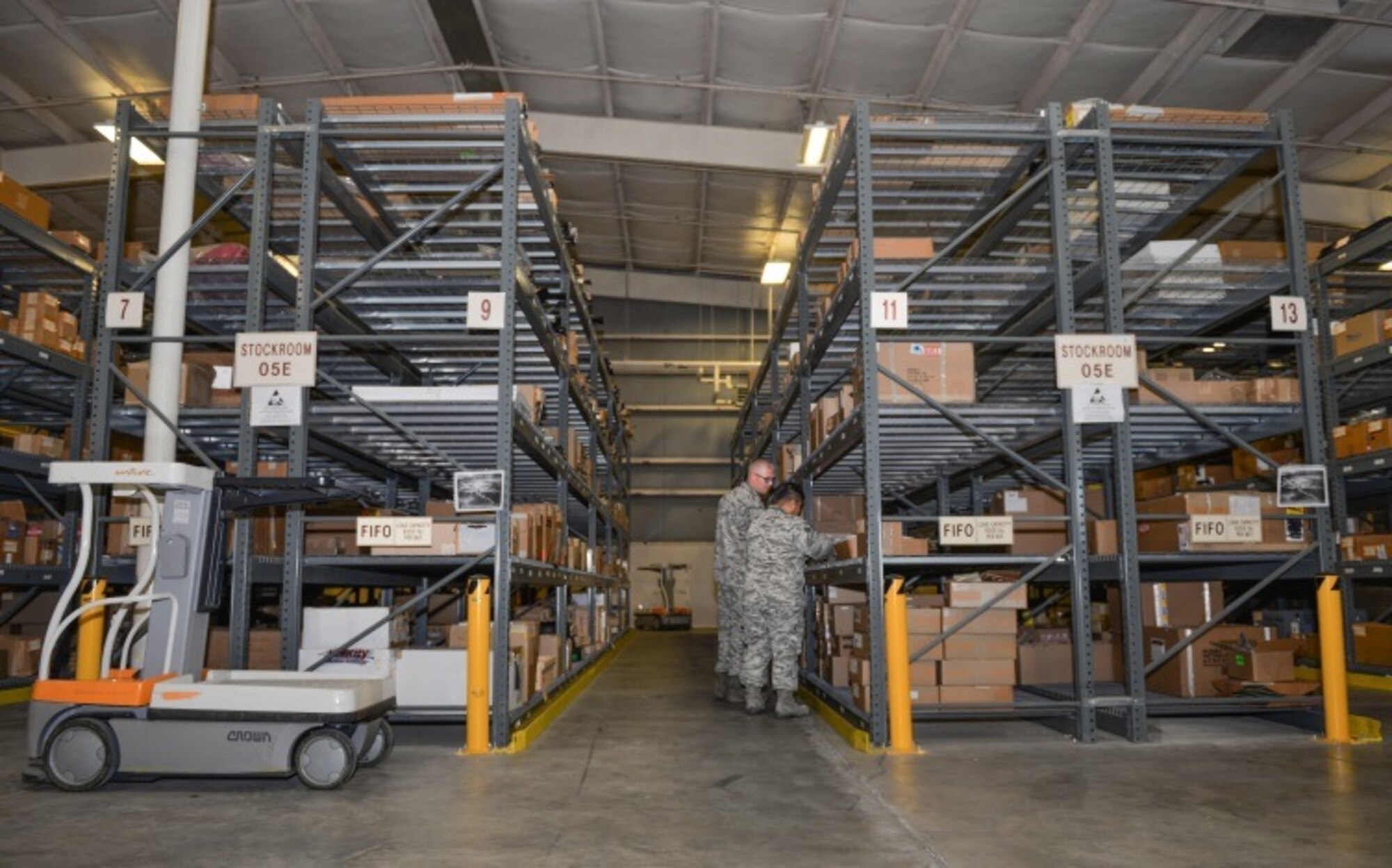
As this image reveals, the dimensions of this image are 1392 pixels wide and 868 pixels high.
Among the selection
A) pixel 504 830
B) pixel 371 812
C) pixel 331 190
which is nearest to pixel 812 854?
pixel 504 830

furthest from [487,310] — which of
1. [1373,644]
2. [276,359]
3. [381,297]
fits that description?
[1373,644]

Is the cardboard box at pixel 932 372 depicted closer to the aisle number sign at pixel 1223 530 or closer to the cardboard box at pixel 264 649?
the aisle number sign at pixel 1223 530

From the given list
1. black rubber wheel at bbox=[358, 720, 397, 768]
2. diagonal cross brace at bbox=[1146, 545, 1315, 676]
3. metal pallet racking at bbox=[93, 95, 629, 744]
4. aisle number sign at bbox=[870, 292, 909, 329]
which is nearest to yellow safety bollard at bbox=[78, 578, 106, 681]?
metal pallet racking at bbox=[93, 95, 629, 744]

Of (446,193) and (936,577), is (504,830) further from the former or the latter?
(936,577)

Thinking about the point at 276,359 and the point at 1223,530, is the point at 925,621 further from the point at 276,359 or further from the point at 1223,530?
the point at 276,359

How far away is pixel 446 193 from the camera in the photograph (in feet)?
24.6

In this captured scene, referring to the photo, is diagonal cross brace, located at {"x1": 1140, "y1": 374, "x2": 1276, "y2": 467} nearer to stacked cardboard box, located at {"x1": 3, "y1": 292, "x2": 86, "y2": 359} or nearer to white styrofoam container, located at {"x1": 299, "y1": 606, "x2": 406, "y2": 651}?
white styrofoam container, located at {"x1": 299, "y1": 606, "x2": 406, "y2": 651}

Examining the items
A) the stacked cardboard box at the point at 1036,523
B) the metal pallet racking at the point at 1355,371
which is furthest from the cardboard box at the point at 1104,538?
the metal pallet racking at the point at 1355,371

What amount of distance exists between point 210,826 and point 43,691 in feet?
4.51

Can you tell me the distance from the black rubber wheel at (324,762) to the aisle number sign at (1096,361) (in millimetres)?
4599

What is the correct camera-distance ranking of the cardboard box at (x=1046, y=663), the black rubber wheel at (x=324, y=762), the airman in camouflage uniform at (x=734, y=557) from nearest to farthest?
the black rubber wheel at (x=324, y=762), the cardboard box at (x=1046, y=663), the airman in camouflage uniform at (x=734, y=557)

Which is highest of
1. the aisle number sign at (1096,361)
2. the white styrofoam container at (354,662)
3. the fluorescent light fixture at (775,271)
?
the fluorescent light fixture at (775,271)

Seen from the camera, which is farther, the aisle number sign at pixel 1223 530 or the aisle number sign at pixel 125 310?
the aisle number sign at pixel 125 310

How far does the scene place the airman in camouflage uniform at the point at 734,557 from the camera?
834 cm
